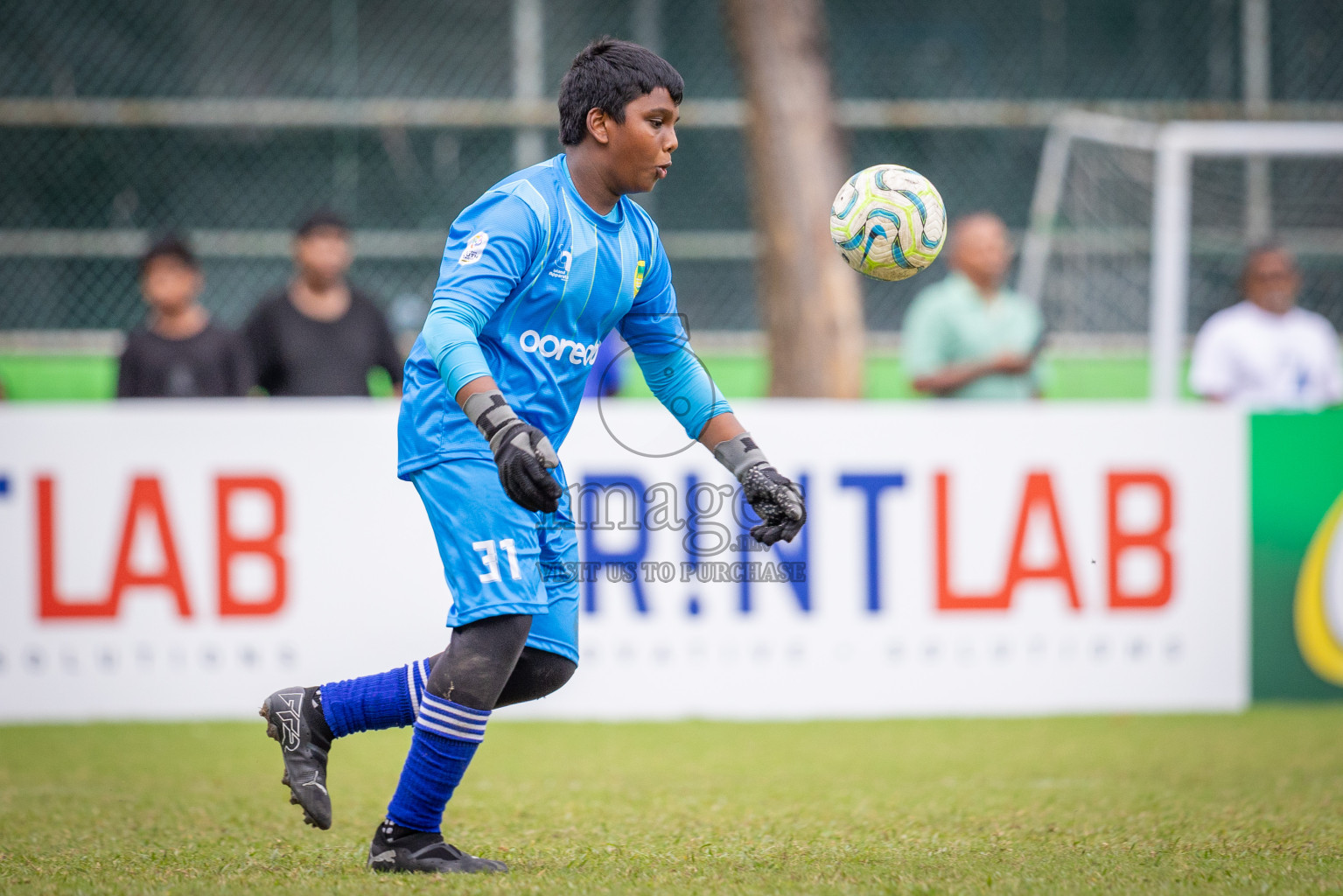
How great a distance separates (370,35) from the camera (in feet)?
42.1

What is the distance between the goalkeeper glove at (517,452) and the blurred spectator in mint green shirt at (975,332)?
476cm

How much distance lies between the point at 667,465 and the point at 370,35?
733 cm

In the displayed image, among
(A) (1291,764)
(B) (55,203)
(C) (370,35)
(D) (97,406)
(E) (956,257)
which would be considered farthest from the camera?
(C) (370,35)

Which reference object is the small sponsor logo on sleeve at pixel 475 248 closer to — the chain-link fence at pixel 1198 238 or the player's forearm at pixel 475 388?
the player's forearm at pixel 475 388

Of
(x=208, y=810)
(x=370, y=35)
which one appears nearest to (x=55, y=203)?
(x=370, y=35)

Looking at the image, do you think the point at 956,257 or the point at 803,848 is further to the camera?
the point at 956,257

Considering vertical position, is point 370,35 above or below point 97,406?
above

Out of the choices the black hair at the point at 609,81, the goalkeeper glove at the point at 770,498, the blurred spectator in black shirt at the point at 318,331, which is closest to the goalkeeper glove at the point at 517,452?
the goalkeeper glove at the point at 770,498

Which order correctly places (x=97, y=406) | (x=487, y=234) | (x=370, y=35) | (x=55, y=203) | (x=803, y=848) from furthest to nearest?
(x=370, y=35) < (x=55, y=203) < (x=97, y=406) < (x=803, y=848) < (x=487, y=234)

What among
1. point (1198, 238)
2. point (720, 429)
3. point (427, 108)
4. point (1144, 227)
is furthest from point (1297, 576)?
point (427, 108)

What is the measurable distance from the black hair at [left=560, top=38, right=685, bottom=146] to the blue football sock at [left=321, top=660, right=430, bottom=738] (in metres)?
1.46

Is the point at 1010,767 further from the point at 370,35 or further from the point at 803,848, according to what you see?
the point at 370,35

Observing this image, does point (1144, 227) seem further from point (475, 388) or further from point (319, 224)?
point (475, 388)

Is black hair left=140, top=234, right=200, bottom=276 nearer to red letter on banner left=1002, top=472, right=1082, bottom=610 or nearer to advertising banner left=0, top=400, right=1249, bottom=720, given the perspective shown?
advertising banner left=0, top=400, right=1249, bottom=720
